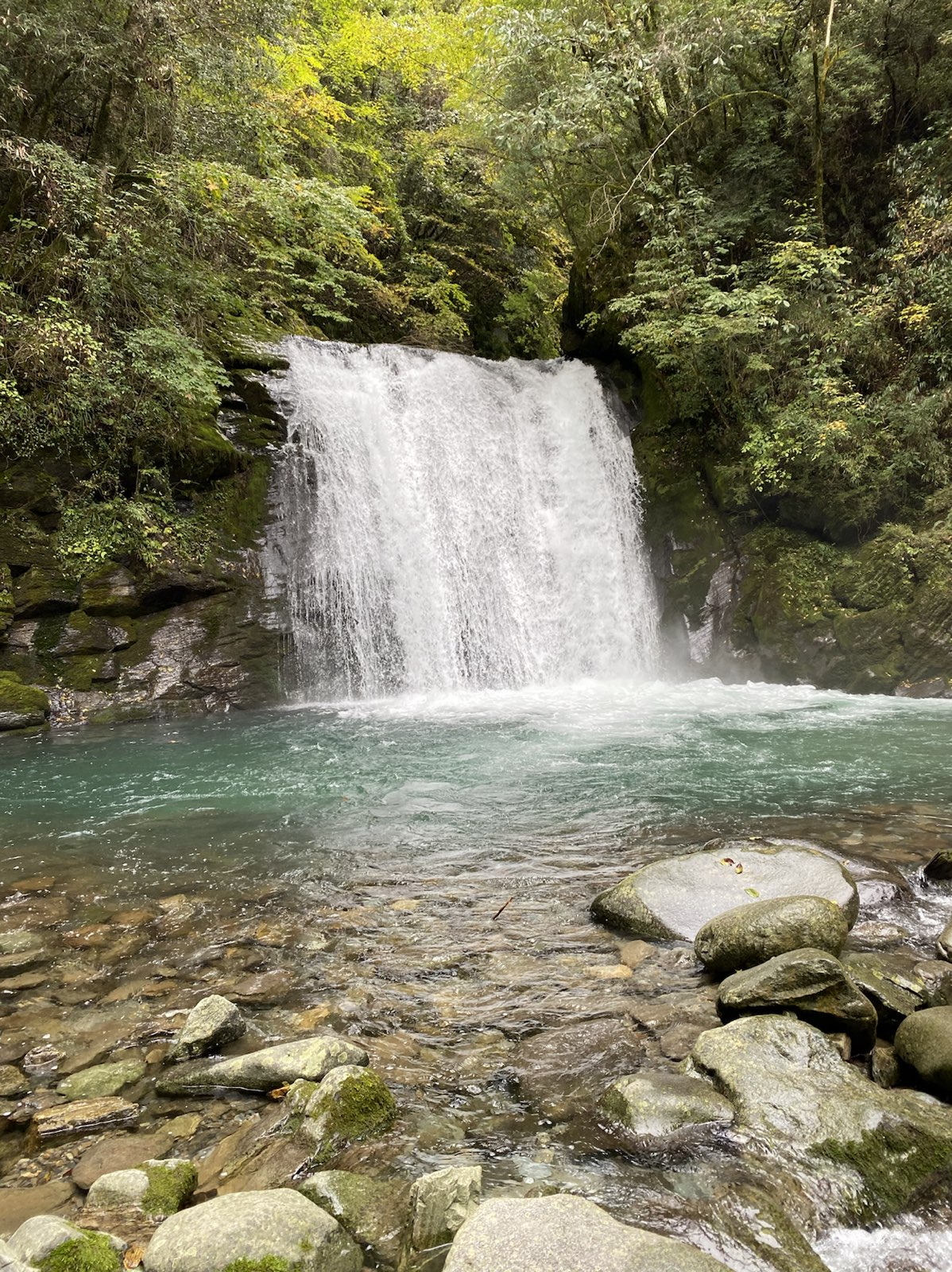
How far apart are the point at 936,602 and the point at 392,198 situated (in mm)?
16229

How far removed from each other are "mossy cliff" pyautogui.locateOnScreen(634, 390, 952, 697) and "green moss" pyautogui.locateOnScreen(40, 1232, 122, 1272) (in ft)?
38.6

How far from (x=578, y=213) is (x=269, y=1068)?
18.6m

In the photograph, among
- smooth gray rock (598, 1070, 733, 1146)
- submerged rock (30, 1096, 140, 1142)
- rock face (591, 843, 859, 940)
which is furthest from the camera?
rock face (591, 843, 859, 940)

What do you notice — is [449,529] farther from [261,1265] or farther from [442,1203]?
[261,1265]

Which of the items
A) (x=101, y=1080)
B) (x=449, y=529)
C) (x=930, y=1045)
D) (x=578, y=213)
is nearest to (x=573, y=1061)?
(x=930, y=1045)

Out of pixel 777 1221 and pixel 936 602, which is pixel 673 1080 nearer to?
pixel 777 1221

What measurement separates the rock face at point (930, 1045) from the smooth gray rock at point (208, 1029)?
8.44 ft

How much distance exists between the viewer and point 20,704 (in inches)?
369

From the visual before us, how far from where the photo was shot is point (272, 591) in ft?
37.8

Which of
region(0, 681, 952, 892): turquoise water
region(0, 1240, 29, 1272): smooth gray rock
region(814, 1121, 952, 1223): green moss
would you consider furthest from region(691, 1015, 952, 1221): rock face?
region(0, 681, 952, 892): turquoise water

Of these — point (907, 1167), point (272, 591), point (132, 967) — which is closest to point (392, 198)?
point (272, 591)

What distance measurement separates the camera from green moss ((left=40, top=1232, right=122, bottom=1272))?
177 centimetres

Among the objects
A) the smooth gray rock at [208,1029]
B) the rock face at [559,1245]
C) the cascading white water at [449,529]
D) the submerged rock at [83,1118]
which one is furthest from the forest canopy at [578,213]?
the rock face at [559,1245]

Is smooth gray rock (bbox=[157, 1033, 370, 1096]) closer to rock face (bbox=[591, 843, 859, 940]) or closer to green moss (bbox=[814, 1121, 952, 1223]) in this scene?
green moss (bbox=[814, 1121, 952, 1223])
